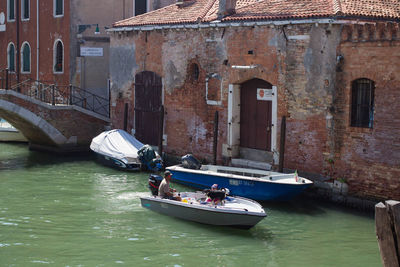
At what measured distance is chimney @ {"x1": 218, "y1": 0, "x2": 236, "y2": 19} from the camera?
580 inches

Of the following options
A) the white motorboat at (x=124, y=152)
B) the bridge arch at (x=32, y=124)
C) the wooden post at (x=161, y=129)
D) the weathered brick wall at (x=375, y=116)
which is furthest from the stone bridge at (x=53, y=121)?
the weathered brick wall at (x=375, y=116)

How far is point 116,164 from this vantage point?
1612 cm

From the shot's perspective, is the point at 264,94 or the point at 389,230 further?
the point at 264,94

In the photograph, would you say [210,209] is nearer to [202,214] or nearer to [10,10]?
[202,214]

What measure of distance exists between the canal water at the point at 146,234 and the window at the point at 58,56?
814 centimetres

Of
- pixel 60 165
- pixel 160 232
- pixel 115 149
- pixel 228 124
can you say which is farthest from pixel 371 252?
pixel 60 165

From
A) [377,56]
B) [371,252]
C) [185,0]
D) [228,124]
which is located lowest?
[371,252]

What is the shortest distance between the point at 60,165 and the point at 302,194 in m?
7.03

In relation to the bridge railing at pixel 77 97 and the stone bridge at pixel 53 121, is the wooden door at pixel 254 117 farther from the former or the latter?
the bridge railing at pixel 77 97

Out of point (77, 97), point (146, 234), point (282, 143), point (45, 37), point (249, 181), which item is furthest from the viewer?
point (45, 37)

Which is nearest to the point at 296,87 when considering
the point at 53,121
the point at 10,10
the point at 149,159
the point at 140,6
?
the point at 149,159

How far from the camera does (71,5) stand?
1998 centimetres

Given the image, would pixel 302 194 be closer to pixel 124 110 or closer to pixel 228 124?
pixel 228 124

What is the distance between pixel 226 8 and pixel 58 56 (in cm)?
847
